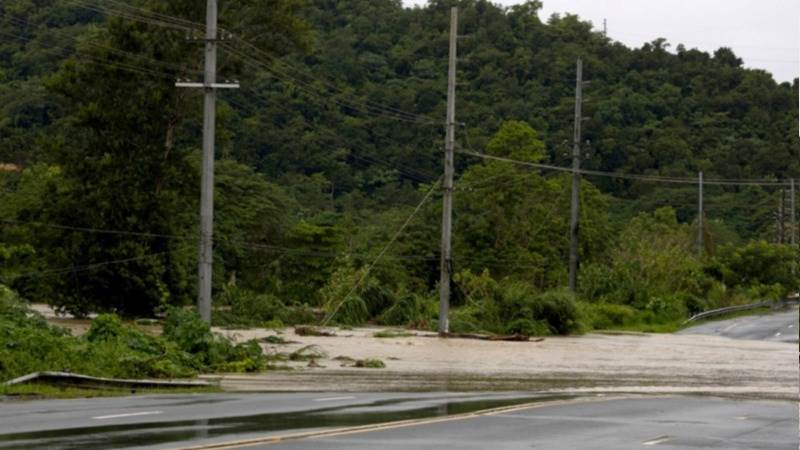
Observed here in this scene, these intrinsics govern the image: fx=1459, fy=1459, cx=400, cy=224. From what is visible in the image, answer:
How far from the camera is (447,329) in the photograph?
55844mm

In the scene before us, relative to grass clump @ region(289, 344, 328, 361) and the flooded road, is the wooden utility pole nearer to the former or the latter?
grass clump @ region(289, 344, 328, 361)

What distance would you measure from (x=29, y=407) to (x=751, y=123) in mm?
105201

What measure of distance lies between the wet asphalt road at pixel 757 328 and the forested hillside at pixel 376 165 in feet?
11.8

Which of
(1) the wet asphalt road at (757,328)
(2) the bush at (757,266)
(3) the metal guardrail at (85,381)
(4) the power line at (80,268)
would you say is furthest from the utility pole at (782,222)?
(3) the metal guardrail at (85,381)

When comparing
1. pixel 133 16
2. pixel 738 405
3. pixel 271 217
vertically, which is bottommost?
pixel 738 405

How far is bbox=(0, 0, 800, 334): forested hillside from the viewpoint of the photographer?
6000 centimetres

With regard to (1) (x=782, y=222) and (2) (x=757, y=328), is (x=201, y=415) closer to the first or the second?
(2) (x=757, y=328)

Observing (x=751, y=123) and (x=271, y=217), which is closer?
(x=271, y=217)

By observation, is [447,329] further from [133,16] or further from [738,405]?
[738,405]

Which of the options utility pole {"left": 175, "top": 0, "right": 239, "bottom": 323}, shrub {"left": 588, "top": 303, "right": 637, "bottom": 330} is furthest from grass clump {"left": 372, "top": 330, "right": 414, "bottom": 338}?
utility pole {"left": 175, "top": 0, "right": 239, "bottom": 323}

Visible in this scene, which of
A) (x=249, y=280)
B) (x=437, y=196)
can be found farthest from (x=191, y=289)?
(x=437, y=196)

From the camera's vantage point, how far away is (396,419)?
821 inches

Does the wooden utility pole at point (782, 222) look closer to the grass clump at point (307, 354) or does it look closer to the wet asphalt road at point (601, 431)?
the grass clump at point (307, 354)

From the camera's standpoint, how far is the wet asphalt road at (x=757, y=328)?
59250mm
